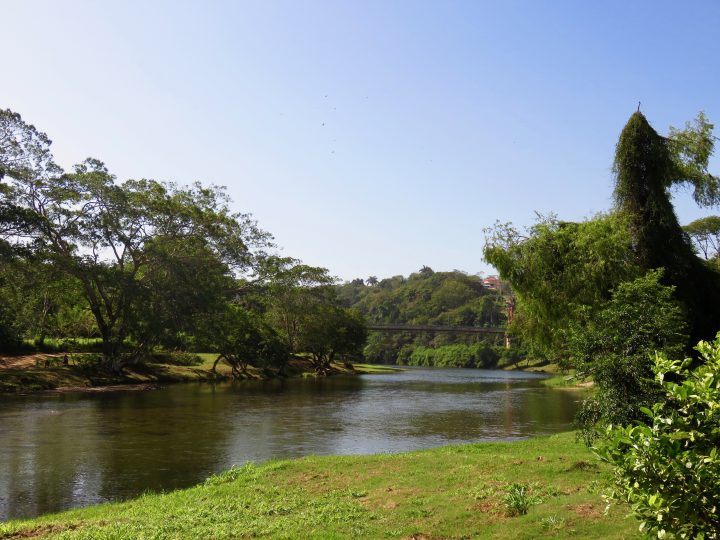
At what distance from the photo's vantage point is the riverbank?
4534 centimetres

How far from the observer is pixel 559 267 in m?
27.3

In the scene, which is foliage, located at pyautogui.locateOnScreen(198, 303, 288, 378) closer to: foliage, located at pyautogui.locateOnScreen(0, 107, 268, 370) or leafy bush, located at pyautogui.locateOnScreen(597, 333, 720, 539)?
foliage, located at pyautogui.locateOnScreen(0, 107, 268, 370)

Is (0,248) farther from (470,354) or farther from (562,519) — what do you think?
(470,354)

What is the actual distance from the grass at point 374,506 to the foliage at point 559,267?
10.9m

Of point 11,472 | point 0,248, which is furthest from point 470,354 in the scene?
point 11,472

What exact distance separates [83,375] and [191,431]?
28573 mm

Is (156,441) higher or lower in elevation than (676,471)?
lower

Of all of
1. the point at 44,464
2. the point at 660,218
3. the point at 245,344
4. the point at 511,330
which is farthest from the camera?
the point at 245,344

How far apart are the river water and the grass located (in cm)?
304

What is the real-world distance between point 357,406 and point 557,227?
64.3 ft

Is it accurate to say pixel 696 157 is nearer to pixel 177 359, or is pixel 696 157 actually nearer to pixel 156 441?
pixel 156 441

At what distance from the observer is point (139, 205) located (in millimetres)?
52688

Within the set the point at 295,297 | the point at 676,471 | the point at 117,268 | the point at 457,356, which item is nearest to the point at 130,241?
the point at 117,268

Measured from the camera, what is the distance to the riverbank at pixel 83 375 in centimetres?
4534
